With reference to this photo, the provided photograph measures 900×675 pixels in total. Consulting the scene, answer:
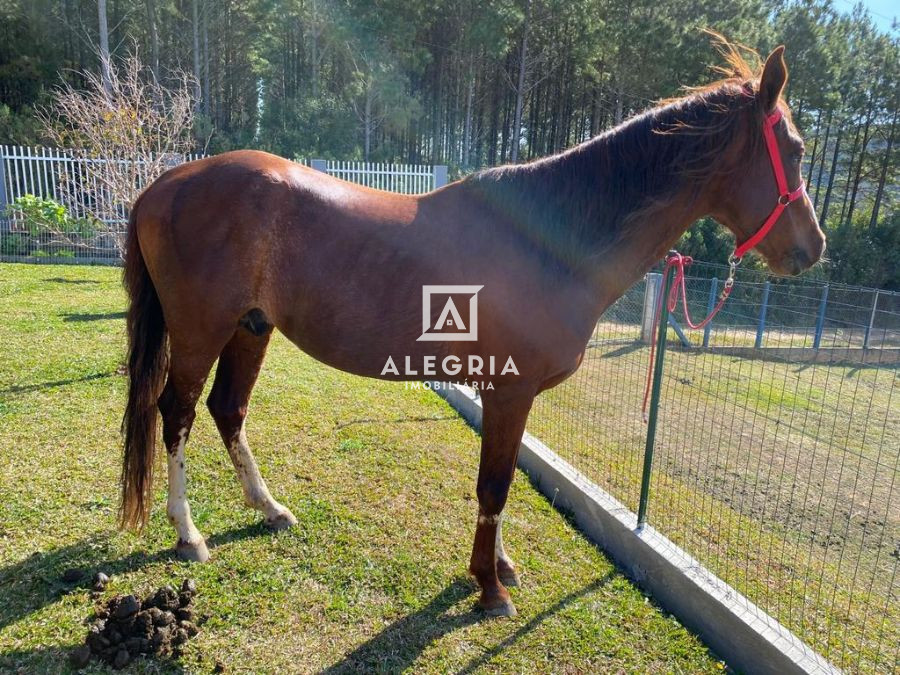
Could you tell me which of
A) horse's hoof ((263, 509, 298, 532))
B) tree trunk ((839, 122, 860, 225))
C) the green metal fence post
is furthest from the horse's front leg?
tree trunk ((839, 122, 860, 225))

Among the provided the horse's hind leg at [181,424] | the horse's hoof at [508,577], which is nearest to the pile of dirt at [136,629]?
the horse's hind leg at [181,424]

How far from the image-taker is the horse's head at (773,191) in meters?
2.08

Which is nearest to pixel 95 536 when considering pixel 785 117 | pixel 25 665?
pixel 25 665

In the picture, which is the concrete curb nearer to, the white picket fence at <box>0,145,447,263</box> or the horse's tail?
the horse's tail

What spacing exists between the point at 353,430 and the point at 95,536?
1.88 meters

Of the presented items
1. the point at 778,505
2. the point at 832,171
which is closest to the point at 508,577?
the point at 778,505

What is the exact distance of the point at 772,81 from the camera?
6.57ft

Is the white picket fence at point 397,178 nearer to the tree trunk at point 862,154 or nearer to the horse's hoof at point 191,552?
the horse's hoof at point 191,552

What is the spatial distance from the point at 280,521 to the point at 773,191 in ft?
9.70

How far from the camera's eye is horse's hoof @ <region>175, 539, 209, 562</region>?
8.52 ft

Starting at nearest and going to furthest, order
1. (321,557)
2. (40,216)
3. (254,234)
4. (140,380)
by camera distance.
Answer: (254,234) < (140,380) < (321,557) < (40,216)

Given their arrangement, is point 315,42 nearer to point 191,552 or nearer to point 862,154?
point 862,154

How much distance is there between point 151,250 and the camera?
97.0 inches

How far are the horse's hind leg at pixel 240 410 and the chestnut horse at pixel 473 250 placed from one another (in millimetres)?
366
